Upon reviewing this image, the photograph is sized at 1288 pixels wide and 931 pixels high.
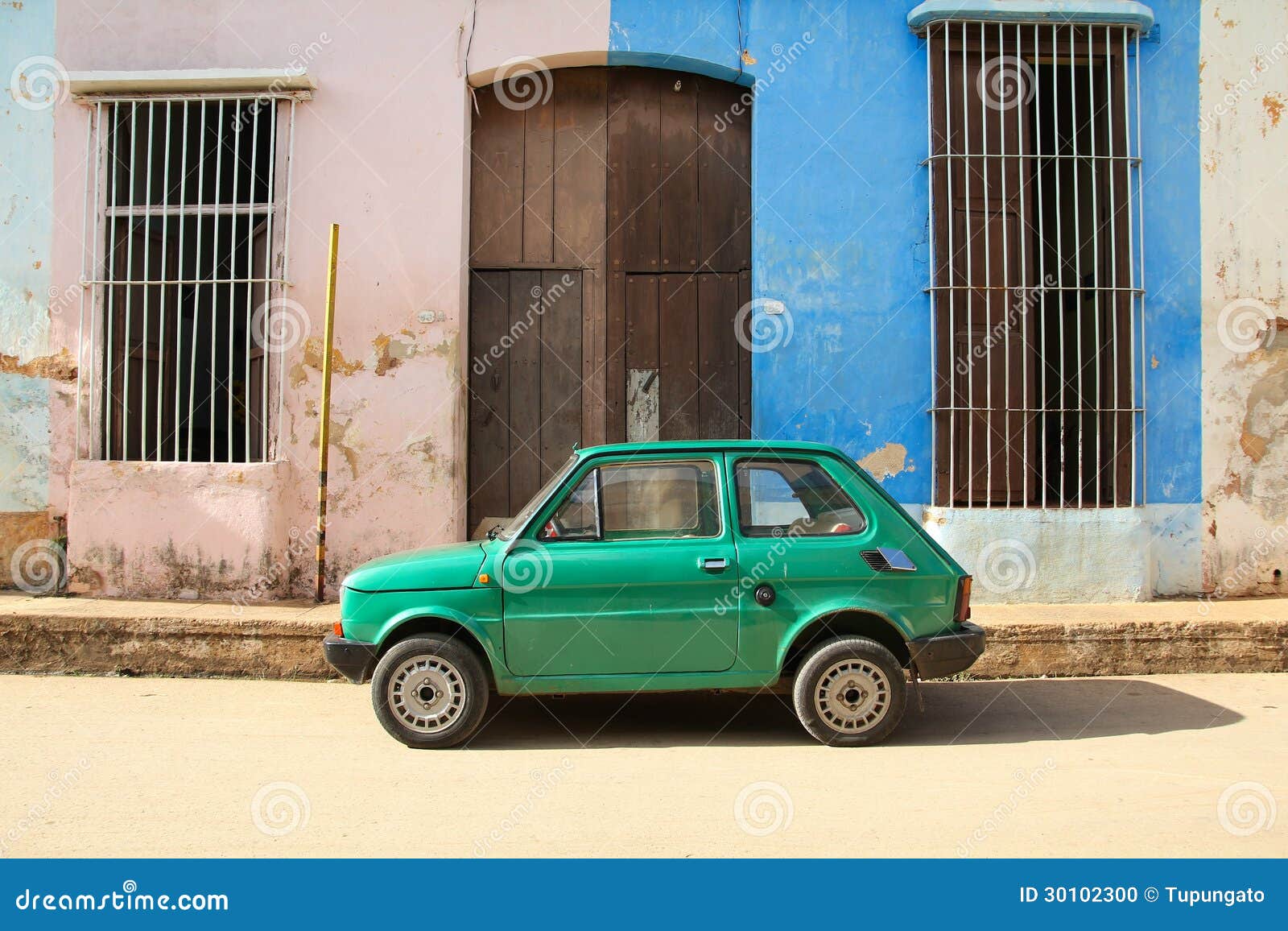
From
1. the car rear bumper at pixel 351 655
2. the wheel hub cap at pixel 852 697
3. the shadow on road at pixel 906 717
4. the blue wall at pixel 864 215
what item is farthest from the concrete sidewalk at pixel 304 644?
the wheel hub cap at pixel 852 697

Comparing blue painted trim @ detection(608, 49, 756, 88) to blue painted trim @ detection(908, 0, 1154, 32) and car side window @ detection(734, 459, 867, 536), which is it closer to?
blue painted trim @ detection(908, 0, 1154, 32)

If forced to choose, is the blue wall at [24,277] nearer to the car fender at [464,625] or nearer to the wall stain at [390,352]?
the wall stain at [390,352]

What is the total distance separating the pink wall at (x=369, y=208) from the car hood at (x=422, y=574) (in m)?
2.90

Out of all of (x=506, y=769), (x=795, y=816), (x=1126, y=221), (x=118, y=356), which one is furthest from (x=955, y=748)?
(x=118, y=356)

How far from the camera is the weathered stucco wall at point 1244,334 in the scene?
796cm

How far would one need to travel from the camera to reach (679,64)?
8242mm

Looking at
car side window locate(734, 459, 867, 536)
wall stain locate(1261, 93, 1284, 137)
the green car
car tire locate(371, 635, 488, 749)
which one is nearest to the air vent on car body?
the green car

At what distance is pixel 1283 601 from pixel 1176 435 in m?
1.38

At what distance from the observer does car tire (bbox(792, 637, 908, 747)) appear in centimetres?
497

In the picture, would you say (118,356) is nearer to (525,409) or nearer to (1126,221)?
(525,409)

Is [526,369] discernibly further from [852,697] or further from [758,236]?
[852,697]

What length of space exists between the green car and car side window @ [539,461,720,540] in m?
0.02

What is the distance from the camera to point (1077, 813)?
Result: 396 centimetres

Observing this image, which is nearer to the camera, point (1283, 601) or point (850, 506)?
point (850, 506)
